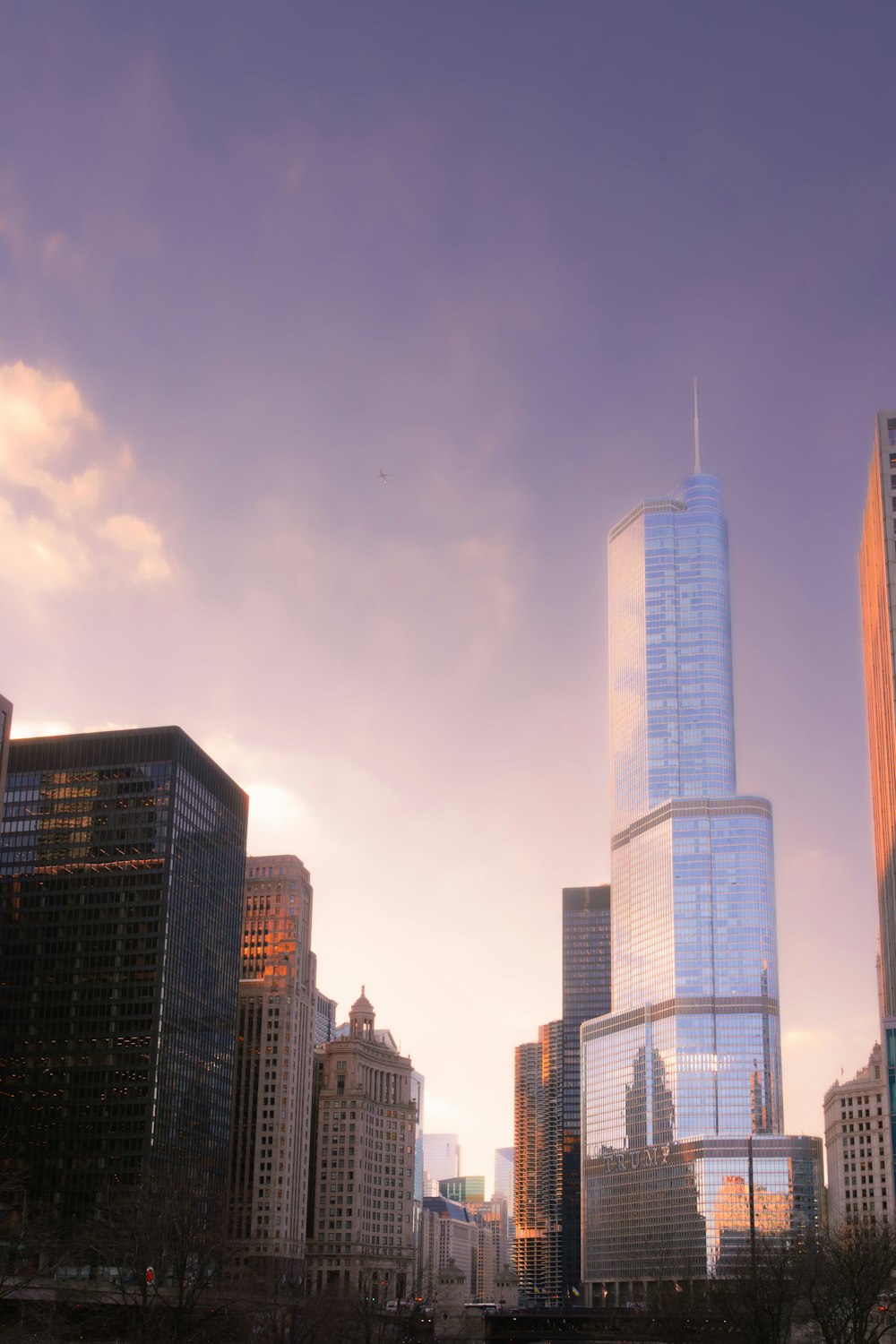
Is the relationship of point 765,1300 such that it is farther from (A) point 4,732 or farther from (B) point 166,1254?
(A) point 4,732

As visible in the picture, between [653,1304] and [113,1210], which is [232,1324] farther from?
[653,1304]

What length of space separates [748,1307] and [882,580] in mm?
89549

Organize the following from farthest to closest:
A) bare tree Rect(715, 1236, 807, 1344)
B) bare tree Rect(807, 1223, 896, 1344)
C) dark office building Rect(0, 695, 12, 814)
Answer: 1. dark office building Rect(0, 695, 12, 814)
2. bare tree Rect(807, 1223, 896, 1344)
3. bare tree Rect(715, 1236, 807, 1344)

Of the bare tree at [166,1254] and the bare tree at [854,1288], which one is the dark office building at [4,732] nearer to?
the bare tree at [166,1254]

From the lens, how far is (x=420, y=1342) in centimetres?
19800

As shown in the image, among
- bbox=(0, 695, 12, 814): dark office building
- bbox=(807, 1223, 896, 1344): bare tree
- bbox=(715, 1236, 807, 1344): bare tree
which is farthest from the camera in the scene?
bbox=(0, 695, 12, 814): dark office building

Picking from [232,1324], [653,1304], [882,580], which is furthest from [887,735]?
[232,1324]

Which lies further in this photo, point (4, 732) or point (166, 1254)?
point (4, 732)

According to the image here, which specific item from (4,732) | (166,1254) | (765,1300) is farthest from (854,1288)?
(4,732)

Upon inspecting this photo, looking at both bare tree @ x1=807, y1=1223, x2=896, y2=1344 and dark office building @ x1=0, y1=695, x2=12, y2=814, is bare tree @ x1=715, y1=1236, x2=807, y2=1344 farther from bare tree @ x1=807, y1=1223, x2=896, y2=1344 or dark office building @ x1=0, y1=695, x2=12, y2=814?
dark office building @ x1=0, y1=695, x2=12, y2=814

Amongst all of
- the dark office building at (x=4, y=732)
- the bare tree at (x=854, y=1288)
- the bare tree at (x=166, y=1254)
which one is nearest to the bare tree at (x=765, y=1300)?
the bare tree at (x=854, y=1288)

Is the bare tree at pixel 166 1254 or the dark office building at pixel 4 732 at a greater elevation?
the dark office building at pixel 4 732

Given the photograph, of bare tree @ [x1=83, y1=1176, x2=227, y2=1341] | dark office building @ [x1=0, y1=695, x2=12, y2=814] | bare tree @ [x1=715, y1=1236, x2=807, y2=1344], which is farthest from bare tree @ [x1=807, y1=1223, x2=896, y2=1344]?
A: dark office building @ [x1=0, y1=695, x2=12, y2=814]

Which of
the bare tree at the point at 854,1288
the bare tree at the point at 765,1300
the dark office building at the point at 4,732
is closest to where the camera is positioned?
the bare tree at the point at 765,1300
